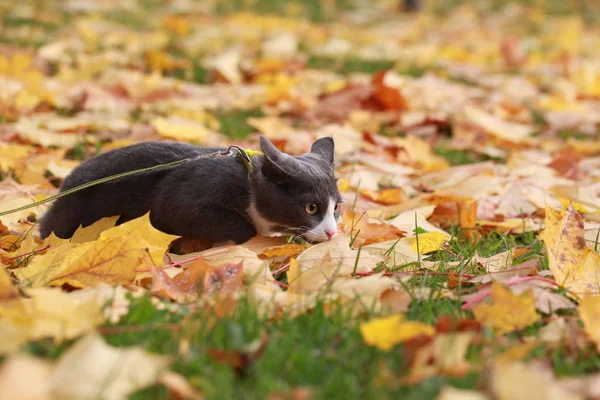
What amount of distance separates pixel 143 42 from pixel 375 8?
668cm

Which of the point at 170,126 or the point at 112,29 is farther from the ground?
the point at 170,126

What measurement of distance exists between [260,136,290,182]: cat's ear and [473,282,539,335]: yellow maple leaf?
90cm

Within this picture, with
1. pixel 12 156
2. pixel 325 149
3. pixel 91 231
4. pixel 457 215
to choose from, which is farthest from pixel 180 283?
pixel 12 156

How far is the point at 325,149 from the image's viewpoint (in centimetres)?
283

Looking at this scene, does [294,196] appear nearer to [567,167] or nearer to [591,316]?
[591,316]

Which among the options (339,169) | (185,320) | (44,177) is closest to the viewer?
(185,320)

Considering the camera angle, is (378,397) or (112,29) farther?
(112,29)

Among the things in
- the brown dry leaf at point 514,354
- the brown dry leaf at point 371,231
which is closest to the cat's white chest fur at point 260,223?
the brown dry leaf at point 371,231

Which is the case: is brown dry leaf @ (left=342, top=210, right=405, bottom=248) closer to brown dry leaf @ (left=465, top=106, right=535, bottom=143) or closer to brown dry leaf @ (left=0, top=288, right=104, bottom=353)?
brown dry leaf @ (left=0, top=288, right=104, bottom=353)

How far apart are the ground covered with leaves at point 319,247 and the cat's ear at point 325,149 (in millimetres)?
238

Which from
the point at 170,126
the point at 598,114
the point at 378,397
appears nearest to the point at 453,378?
the point at 378,397

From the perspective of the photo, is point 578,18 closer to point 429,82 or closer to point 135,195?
point 429,82

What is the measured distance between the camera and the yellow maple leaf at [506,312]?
179 centimetres

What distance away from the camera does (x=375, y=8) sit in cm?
1265
